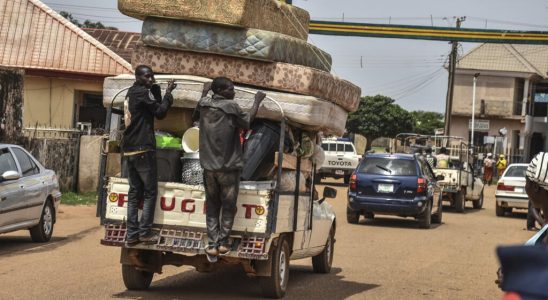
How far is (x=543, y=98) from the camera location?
2795 inches

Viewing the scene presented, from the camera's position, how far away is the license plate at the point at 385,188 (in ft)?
70.1

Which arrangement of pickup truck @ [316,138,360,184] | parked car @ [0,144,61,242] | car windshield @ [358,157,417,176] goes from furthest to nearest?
1. pickup truck @ [316,138,360,184]
2. car windshield @ [358,157,417,176]
3. parked car @ [0,144,61,242]

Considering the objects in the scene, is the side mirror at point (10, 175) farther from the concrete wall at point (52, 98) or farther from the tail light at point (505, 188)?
the concrete wall at point (52, 98)

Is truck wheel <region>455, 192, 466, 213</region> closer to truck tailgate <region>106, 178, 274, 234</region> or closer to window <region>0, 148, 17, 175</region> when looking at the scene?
window <region>0, 148, 17, 175</region>

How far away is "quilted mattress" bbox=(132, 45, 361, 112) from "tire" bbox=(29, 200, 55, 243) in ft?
17.8

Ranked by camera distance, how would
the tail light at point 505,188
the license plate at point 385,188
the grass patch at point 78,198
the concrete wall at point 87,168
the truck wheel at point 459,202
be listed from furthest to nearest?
the truck wheel at point 459,202 < the tail light at point 505,188 < the concrete wall at point 87,168 < the grass patch at point 78,198 < the license plate at point 385,188

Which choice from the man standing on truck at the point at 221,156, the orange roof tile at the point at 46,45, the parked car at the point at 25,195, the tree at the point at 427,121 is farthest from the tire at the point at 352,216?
the tree at the point at 427,121

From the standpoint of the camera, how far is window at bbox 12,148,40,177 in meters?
15.0

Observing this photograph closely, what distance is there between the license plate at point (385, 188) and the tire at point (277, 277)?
11.3 metres

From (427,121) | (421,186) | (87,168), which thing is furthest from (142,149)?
(427,121)

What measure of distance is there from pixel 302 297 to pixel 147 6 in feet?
11.8

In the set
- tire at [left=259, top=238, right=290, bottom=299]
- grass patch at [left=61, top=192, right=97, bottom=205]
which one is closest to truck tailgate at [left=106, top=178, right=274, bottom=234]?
tire at [left=259, top=238, right=290, bottom=299]

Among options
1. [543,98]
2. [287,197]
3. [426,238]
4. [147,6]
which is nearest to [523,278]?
[287,197]

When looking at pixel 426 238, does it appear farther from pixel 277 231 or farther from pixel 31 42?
pixel 31 42
